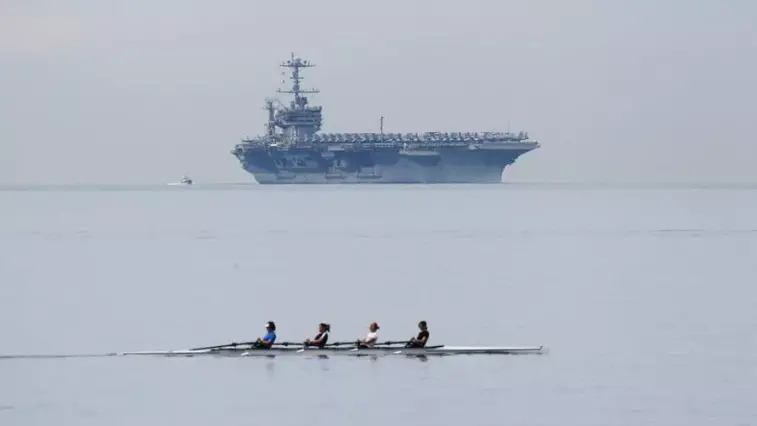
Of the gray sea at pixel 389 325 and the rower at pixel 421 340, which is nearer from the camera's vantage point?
the gray sea at pixel 389 325

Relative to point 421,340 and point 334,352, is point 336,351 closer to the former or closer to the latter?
point 334,352

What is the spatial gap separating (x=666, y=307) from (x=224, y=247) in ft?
135

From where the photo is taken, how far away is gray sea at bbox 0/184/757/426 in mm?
30547

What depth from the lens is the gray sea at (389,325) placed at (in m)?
30.5

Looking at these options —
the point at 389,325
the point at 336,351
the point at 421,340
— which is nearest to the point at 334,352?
the point at 336,351

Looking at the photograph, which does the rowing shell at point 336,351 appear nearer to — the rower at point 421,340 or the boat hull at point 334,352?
the boat hull at point 334,352

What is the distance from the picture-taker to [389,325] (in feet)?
148

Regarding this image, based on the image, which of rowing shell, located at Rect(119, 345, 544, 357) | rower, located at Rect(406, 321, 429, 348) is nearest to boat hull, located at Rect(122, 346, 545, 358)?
rowing shell, located at Rect(119, 345, 544, 357)

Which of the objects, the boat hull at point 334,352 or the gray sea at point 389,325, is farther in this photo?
the boat hull at point 334,352

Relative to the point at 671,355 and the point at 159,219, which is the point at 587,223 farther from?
the point at 671,355

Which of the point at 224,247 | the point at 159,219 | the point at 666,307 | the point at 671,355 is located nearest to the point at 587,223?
the point at 159,219

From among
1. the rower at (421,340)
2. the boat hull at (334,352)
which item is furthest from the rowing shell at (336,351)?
the rower at (421,340)

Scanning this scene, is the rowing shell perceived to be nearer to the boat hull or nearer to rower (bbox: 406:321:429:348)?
the boat hull

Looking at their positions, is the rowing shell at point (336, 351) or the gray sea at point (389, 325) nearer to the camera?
the gray sea at point (389, 325)
